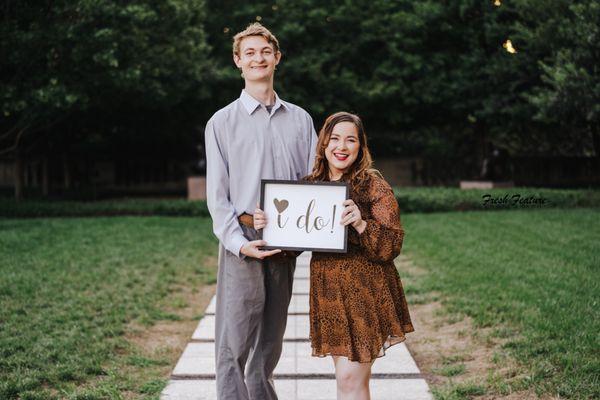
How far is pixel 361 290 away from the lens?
328 cm

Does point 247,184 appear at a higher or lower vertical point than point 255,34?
lower

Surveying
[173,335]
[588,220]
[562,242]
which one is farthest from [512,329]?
[588,220]

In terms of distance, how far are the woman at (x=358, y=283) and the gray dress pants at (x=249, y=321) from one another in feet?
0.89

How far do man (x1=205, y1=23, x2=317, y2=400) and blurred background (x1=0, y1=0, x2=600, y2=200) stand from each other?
11987 millimetres

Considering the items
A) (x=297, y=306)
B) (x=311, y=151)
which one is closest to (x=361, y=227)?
(x=311, y=151)

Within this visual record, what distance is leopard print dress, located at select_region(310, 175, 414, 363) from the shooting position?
10.8 feet

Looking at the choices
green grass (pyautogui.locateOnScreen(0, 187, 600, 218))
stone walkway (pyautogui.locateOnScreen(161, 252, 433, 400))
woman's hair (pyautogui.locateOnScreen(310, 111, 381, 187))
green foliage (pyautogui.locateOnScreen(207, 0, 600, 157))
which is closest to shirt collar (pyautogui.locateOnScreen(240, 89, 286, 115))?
woman's hair (pyautogui.locateOnScreen(310, 111, 381, 187))

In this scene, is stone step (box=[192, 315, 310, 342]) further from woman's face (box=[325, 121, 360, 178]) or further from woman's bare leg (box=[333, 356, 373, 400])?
woman's face (box=[325, 121, 360, 178])

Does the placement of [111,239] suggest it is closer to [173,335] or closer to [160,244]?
[160,244]

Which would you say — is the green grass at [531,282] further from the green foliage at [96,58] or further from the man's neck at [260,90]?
the green foliage at [96,58]

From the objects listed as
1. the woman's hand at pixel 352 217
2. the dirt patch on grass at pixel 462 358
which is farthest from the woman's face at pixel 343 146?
the dirt patch on grass at pixel 462 358

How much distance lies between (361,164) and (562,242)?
7.75 metres

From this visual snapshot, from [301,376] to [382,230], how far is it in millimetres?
2228

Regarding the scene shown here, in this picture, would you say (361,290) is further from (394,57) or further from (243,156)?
(394,57)
